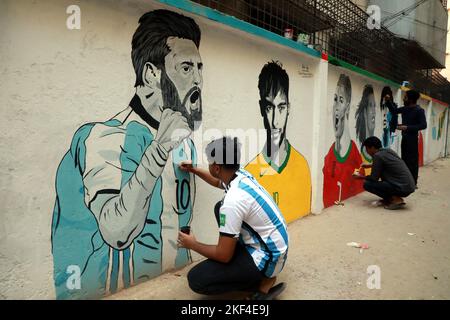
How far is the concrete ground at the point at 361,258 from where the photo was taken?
7.82 ft

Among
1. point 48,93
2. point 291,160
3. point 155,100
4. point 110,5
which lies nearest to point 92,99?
point 48,93

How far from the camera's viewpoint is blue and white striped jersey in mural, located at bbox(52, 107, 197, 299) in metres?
1.98

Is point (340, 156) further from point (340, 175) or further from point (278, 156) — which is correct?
point (278, 156)

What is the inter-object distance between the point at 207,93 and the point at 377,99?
16.2ft

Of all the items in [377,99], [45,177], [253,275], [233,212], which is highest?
[377,99]

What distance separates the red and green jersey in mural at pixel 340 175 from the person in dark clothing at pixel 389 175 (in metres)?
0.52

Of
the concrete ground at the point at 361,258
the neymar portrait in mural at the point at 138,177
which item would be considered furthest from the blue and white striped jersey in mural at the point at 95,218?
the concrete ground at the point at 361,258

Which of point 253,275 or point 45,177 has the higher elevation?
point 45,177

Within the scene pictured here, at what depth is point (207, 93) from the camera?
9.32 ft

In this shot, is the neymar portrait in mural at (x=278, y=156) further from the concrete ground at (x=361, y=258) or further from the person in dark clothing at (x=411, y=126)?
the person in dark clothing at (x=411, y=126)

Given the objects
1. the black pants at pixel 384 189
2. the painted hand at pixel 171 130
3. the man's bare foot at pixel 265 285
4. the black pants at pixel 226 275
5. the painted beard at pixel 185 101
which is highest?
the painted beard at pixel 185 101

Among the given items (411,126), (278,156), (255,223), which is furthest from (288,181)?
(411,126)

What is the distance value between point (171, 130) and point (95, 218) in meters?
0.88
